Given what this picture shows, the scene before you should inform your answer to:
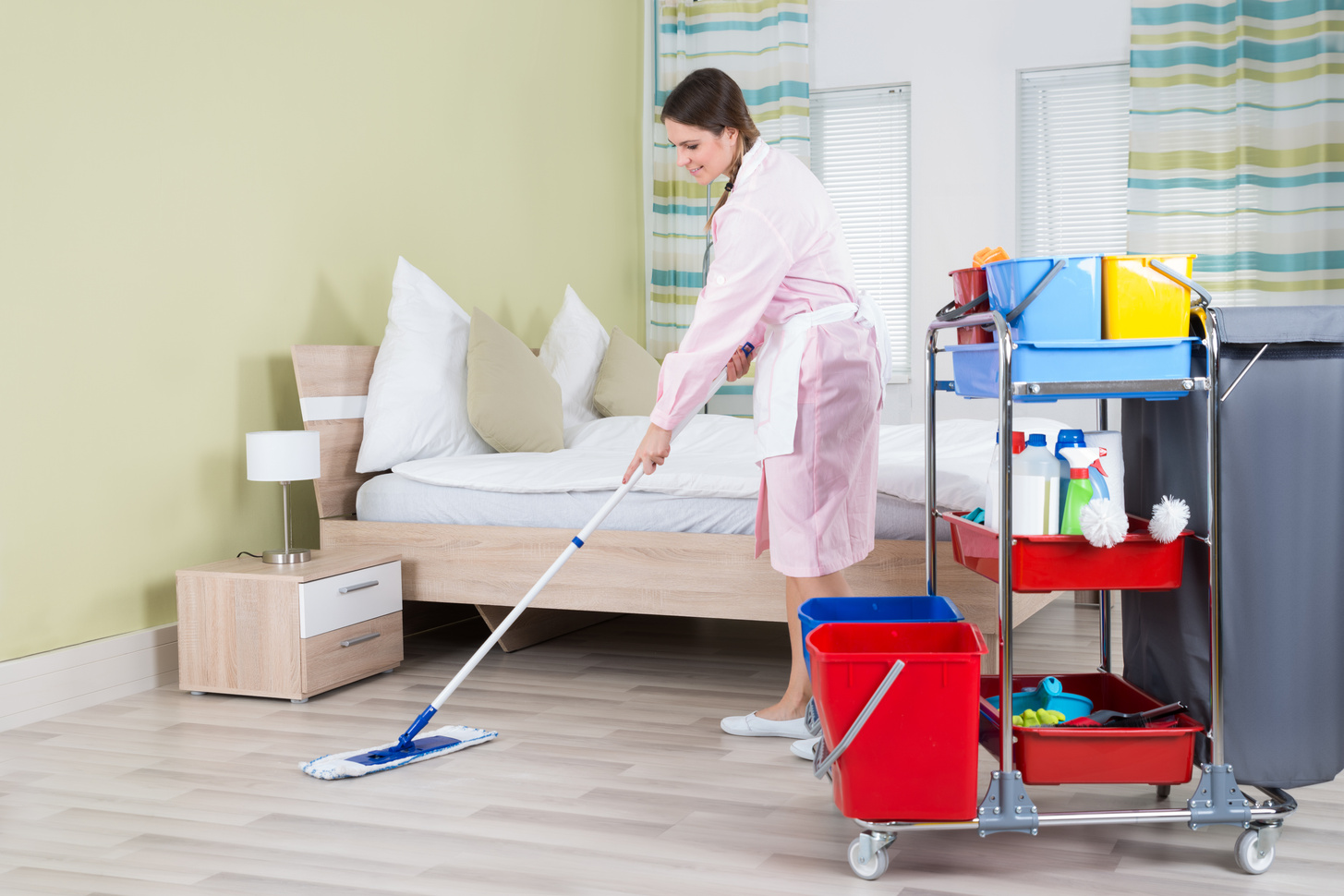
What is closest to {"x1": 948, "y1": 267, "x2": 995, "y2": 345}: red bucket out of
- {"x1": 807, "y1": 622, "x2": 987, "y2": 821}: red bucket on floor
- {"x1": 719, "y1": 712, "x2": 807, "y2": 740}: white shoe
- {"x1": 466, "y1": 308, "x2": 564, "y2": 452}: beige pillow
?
{"x1": 807, "y1": 622, "x2": 987, "y2": 821}: red bucket on floor

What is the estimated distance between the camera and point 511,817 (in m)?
2.01

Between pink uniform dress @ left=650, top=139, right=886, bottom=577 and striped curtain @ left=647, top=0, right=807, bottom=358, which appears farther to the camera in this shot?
striped curtain @ left=647, top=0, right=807, bottom=358

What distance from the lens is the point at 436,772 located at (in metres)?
2.26

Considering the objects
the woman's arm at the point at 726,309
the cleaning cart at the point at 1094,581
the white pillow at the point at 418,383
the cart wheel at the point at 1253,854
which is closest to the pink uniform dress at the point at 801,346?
the woman's arm at the point at 726,309

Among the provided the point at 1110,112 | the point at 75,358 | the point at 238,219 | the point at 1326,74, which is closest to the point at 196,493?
the point at 75,358

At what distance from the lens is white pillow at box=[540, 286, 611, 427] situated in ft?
13.9

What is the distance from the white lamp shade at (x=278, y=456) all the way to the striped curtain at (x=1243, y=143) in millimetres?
3569

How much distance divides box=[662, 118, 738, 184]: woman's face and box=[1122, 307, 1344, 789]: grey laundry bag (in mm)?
1048

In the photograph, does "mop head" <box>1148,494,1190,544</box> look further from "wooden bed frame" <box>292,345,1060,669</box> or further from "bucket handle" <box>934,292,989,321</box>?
"wooden bed frame" <box>292,345,1060,669</box>

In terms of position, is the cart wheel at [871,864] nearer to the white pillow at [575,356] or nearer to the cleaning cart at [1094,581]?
the cleaning cart at [1094,581]

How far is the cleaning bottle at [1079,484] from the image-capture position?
5.76 feet

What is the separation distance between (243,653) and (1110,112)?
4.16 m

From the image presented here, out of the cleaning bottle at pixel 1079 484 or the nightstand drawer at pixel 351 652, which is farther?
the nightstand drawer at pixel 351 652

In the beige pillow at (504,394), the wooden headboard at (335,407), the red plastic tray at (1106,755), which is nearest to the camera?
the red plastic tray at (1106,755)
